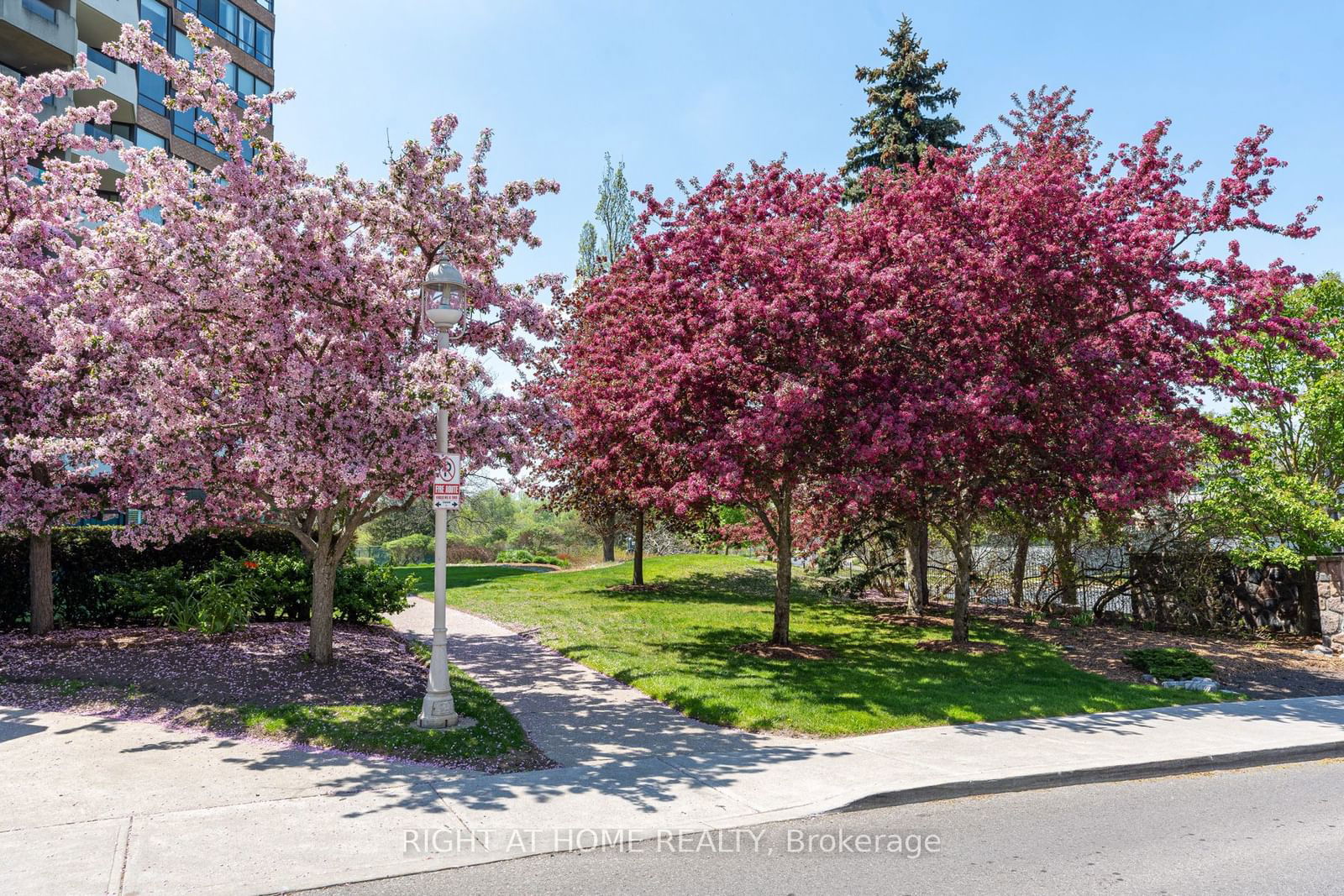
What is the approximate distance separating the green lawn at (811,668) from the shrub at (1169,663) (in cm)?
96

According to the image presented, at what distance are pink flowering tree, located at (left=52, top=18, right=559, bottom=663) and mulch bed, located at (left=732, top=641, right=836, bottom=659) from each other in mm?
5481

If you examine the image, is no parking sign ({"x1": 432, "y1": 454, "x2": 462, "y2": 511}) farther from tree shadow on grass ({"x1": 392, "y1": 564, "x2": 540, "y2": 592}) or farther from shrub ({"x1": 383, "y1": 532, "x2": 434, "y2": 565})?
shrub ({"x1": 383, "y1": 532, "x2": 434, "y2": 565})

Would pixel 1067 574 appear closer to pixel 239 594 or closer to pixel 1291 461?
pixel 1291 461

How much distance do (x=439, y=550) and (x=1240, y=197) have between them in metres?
12.0

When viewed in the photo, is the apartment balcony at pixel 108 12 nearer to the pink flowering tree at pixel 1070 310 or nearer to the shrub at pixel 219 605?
the shrub at pixel 219 605

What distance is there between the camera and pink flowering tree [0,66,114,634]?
11.4 metres

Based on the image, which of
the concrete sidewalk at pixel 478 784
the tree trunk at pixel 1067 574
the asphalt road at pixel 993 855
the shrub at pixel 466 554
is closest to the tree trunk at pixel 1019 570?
the tree trunk at pixel 1067 574

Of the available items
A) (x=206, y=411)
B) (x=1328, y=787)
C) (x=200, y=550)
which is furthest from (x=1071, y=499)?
(x=200, y=550)

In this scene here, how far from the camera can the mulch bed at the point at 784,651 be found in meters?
13.2

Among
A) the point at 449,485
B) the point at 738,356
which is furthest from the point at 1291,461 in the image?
the point at 449,485

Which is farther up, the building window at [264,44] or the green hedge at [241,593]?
the building window at [264,44]

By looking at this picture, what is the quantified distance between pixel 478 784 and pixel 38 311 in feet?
31.9

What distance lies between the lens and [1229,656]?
46.2 feet

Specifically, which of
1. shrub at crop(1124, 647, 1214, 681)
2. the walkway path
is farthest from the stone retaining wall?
the walkway path
